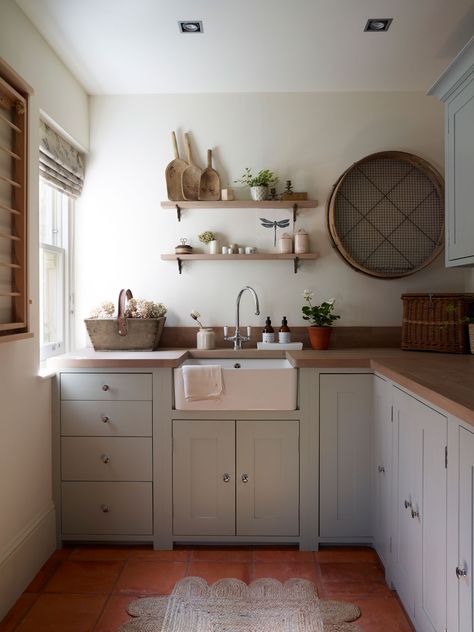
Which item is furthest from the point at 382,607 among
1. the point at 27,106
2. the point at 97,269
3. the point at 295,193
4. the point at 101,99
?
the point at 101,99

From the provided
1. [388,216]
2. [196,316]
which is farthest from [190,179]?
[388,216]

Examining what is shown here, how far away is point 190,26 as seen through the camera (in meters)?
2.32

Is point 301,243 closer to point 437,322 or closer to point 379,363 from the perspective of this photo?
point 437,322

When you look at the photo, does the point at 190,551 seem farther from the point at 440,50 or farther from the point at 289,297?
the point at 440,50

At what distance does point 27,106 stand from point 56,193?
812 millimetres

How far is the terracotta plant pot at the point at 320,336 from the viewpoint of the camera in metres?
2.88

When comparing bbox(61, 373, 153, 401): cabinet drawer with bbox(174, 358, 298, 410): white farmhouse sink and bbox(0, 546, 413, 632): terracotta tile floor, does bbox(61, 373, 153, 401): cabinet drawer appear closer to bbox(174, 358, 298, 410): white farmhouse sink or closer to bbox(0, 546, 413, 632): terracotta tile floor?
bbox(174, 358, 298, 410): white farmhouse sink

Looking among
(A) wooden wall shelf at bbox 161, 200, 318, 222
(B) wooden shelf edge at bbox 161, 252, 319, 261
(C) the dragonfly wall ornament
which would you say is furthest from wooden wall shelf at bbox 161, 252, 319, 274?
(A) wooden wall shelf at bbox 161, 200, 318, 222

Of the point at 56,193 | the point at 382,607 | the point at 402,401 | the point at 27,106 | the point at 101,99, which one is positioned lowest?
the point at 382,607

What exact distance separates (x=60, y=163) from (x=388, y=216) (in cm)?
191

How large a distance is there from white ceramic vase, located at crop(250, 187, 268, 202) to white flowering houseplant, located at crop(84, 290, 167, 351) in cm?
92

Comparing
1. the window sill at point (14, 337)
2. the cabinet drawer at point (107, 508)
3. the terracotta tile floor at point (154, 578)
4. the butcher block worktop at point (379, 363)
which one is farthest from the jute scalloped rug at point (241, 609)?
the window sill at point (14, 337)

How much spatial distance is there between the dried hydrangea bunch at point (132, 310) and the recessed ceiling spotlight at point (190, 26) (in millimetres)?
1417

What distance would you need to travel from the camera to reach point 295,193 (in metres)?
2.96
